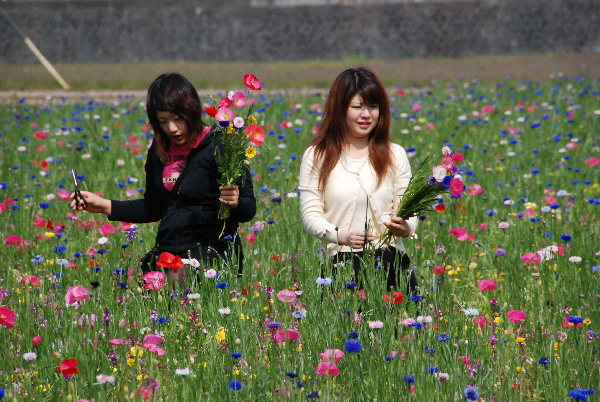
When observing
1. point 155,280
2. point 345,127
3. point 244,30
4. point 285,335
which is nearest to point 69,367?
point 285,335

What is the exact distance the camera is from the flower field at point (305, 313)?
6.99 feet

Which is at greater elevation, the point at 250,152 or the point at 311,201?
the point at 250,152

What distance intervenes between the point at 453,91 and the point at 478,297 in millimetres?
7786

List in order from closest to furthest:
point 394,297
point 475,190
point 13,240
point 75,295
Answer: point 75,295
point 394,297
point 13,240
point 475,190

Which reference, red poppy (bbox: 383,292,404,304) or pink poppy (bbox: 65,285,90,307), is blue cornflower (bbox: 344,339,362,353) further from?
pink poppy (bbox: 65,285,90,307)

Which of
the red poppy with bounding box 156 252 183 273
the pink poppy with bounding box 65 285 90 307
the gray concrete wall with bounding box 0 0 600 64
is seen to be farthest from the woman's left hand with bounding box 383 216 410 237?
the gray concrete wall with bounding box 0 0 600 64

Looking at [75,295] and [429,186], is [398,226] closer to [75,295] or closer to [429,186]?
[429,186]

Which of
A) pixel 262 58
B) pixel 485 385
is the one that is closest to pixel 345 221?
pixel 485 385

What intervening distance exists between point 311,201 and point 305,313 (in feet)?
2.58

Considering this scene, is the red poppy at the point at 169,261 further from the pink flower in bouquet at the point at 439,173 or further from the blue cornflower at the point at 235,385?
the pink flower in bouquet at the point at 439,173

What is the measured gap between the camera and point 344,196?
9.87 feet

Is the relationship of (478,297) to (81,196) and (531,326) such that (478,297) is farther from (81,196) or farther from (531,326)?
(81,196)

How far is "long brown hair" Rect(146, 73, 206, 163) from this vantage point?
3.01 m

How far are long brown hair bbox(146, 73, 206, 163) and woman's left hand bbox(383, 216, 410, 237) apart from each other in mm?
1014
